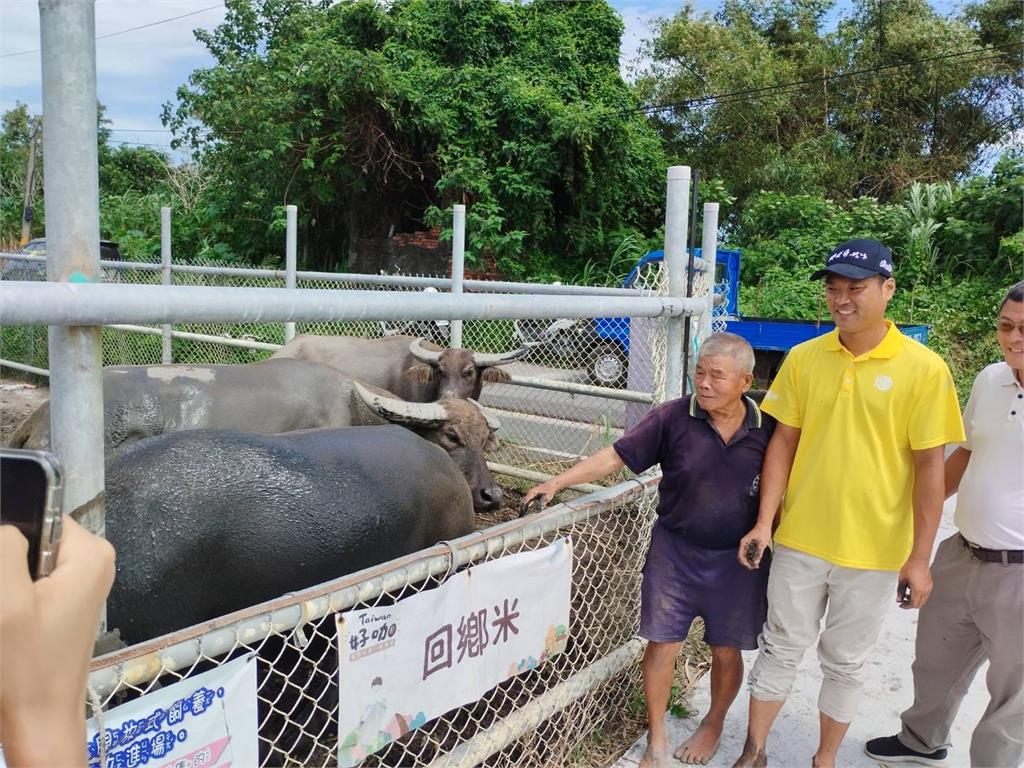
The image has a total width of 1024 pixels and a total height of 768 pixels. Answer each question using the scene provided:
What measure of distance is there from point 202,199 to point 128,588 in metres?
19.0

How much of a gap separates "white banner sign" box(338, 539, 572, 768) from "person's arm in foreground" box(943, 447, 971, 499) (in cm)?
143

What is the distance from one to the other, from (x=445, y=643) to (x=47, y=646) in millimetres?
1613

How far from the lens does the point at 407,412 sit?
16.7ft

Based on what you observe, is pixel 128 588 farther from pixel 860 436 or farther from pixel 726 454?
pixel 860 436

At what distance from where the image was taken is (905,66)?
Answer: 20.3 meters

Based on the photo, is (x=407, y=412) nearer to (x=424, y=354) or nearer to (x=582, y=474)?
Answer: (x=424, y=354)

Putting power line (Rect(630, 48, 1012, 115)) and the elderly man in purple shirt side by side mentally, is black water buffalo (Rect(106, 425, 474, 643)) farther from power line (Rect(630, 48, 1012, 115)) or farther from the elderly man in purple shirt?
power line (Rect(630, 48, 1012, 115))

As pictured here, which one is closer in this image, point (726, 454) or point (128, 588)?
point (128, 588)

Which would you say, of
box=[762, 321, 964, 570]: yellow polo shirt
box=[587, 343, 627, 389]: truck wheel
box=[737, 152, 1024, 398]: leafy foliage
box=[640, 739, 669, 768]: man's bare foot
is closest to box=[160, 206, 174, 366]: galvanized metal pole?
box=[587, 343, 627, 389]: truck wheel

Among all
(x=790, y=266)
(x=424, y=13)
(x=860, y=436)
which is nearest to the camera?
(x=860, y=436)

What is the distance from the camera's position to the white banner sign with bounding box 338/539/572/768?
2.09 m

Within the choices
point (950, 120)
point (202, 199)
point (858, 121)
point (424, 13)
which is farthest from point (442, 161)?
point (950, 120)

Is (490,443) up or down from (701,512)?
down

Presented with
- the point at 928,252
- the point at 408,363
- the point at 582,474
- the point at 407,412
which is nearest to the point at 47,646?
the point at 582,474
